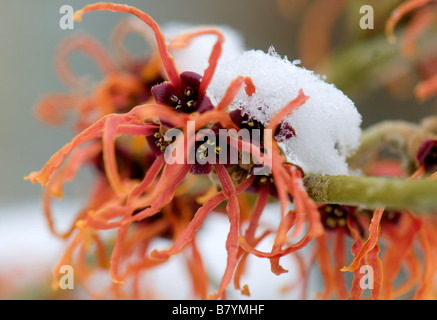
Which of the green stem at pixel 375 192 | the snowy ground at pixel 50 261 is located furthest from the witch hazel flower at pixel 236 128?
the snowy ground at pixel 50 261

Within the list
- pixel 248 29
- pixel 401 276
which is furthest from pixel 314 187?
pixel 248 29

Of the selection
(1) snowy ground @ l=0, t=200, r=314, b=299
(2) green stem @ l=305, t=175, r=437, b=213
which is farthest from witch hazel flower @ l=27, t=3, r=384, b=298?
(1) snowy ground @ l=0, t=200, r=314, b=299

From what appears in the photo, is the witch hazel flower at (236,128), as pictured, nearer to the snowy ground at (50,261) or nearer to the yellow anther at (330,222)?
the yellow anther at (330,222)

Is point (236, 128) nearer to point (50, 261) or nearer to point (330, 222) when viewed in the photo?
point (330, 222)
